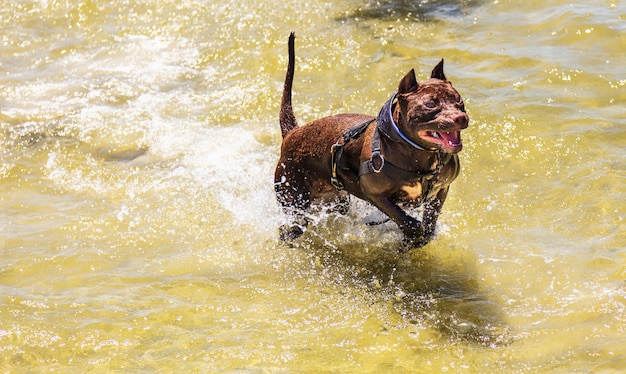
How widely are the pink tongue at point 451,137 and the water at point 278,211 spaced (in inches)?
41.0

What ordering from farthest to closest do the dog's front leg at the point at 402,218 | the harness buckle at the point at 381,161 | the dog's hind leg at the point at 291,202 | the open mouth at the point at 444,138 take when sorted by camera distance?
1. the dog's hind leg at the point at 291,202
2. the dog's front leg at the point at 402,218
3. the harness buckle at the point at 381,161
4. the open mouth at the point at 444,138

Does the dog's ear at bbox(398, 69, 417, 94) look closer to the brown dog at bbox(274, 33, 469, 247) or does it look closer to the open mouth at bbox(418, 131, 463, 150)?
the brown dog at bbox(274, 33, 469, 247)

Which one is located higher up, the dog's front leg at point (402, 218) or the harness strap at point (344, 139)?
the harness strap at point (344, 139)

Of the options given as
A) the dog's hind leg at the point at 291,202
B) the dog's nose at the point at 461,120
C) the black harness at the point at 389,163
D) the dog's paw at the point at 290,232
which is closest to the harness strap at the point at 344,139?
the black harness at the point at 389,163

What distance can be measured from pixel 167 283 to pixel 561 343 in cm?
254

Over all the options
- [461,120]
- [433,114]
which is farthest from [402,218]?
[461,120]

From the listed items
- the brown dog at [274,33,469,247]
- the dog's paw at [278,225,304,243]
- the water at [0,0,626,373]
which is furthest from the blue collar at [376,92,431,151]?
the dog's paw at [278,225,304,243]

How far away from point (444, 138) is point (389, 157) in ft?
1.57

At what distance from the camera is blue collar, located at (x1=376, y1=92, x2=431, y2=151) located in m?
4.30

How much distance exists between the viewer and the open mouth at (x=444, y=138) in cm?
404

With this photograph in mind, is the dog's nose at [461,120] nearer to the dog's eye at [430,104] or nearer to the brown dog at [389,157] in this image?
the brown dog at [389,157]

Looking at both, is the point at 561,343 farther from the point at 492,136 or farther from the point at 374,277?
the point at 492,136

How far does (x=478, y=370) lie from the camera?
3.67 metres

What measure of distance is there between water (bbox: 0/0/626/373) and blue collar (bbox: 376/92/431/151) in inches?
40.0
